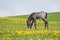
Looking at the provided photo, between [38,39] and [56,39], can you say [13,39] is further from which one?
[56,39]

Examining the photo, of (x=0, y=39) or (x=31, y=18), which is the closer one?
(x=0, y=39)

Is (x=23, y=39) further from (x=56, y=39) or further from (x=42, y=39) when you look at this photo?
(x=56, y=39)

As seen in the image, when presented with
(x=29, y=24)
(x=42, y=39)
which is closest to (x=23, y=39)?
(x=42, y=39)

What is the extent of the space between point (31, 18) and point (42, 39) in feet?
49.3

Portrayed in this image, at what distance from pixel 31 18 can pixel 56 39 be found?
1485 cm

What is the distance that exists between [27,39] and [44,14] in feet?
51.4

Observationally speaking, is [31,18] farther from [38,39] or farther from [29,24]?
[38,39]

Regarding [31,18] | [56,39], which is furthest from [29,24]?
[56,39]

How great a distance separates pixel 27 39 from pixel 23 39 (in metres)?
0.25

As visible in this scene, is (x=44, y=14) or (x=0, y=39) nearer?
(x=0, y=39)

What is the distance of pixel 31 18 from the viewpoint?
29.7 metres

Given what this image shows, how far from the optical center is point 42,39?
1473 cm

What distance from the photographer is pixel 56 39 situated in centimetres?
1498

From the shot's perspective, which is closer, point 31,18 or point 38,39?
point 38,39
